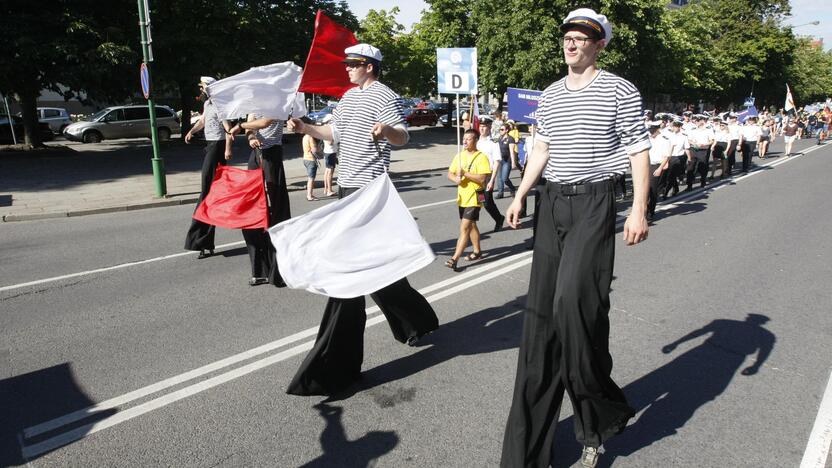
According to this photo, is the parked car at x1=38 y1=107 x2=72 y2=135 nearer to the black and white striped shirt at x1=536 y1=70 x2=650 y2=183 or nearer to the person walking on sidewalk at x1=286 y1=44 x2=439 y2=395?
the person walking on sidewalk at x1=286 y1=44 x2=439 y2=395

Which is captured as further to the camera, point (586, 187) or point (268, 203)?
point (268, 203)

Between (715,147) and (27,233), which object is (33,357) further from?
(715,147)

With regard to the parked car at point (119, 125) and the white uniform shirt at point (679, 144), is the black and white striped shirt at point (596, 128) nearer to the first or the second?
the white uniform shirt at point (679, 144)

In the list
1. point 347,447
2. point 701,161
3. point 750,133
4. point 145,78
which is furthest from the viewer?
point 750,133

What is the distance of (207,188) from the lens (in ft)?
23.8

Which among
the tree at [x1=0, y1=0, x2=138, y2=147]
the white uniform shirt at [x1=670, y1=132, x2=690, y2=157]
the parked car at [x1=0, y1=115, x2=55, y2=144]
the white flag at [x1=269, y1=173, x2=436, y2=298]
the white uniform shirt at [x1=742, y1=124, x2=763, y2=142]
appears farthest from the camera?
the parked car at [x1=0, y1=115, x2=55, y2=144]

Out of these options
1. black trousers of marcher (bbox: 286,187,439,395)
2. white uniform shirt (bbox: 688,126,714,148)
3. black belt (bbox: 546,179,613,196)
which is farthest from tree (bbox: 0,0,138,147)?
black belt (bbox: 546,179,613,196)

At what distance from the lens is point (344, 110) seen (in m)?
3.99

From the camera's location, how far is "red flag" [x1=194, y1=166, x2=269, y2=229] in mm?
6125

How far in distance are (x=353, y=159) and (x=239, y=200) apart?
2637mm

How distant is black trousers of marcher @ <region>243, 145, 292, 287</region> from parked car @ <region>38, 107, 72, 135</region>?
30.8 metres

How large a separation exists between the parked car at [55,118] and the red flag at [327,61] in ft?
108

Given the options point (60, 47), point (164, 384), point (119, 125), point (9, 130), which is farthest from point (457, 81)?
point (9, 130)

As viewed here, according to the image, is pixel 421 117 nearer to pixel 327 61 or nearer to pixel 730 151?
pixel 730 151
